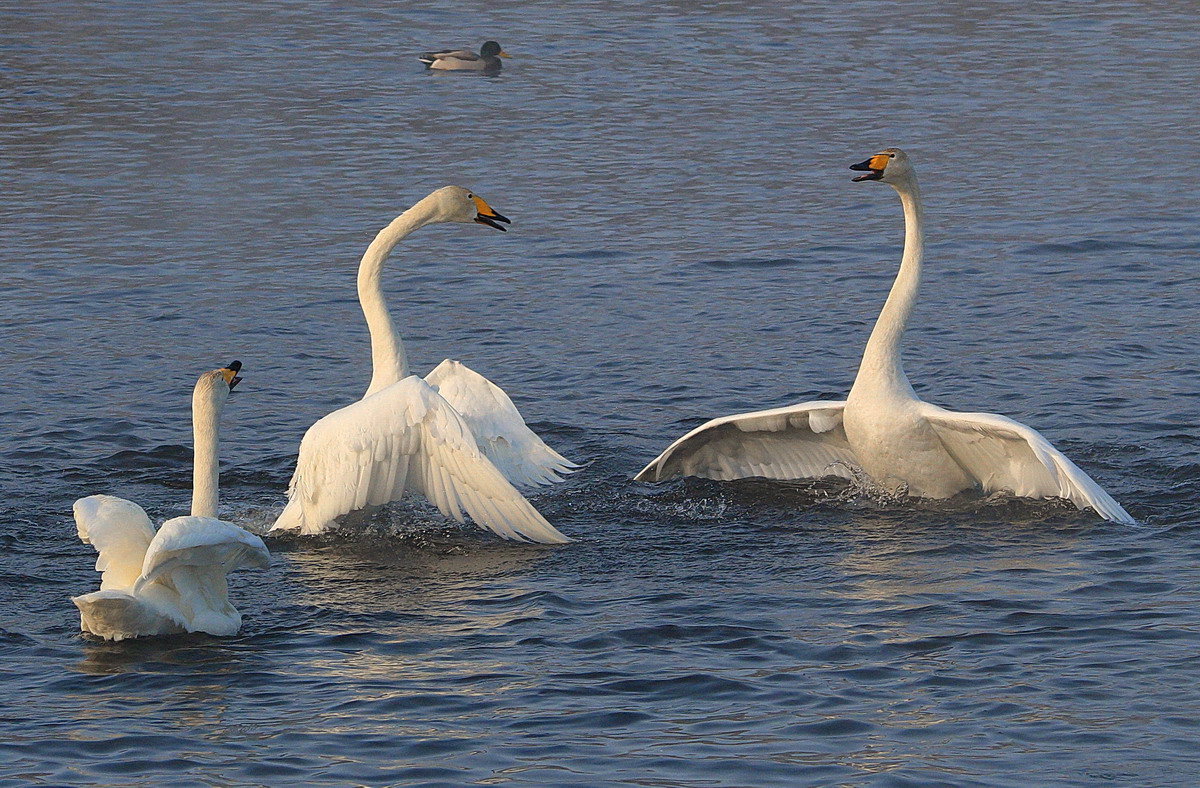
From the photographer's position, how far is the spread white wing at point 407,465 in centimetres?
868

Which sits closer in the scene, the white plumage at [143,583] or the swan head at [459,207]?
A: the white plumage at [143,583]

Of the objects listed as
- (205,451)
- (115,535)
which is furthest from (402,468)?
(115,535)

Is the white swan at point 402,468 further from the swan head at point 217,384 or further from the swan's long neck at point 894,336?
the swan's long neck at point 894,336

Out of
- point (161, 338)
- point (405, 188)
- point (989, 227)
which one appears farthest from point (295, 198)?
point (989, 227)

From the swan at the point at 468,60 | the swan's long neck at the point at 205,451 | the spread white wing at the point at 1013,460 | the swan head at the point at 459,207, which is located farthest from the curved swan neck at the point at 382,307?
the swan at the point at 468,60

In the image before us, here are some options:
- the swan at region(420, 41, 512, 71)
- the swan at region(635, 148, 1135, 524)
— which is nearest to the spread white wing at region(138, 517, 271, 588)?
the swan at region(635, 148, 1135, 524)

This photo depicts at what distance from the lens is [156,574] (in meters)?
7.45

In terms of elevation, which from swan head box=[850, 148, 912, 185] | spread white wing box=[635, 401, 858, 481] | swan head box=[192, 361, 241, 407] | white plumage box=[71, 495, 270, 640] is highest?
swan head box=[850, 148, 912, 185]

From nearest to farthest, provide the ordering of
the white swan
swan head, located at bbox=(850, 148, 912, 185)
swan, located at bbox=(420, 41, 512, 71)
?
the white swan → swan head, located at bbox=(850, 148, 912, 185) → swan, located at bbox=(420, 41, 512, 71)

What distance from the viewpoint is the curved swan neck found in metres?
9.71

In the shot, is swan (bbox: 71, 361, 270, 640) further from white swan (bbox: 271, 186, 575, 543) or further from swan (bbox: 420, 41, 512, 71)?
swan (bbox: 420, 41, 512, 71)

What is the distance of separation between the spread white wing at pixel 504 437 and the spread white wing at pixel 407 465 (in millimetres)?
737

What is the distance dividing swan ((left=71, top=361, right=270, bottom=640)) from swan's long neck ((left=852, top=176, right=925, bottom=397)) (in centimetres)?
327

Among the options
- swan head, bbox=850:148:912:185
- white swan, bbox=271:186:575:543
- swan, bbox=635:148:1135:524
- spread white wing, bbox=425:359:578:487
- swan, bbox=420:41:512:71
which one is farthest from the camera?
swan, bbox=420:41:512:71
